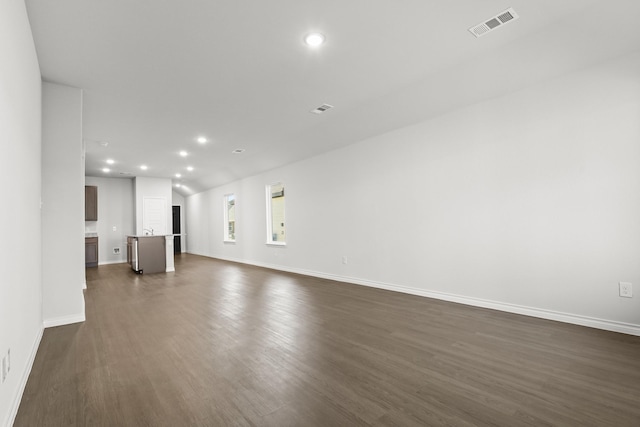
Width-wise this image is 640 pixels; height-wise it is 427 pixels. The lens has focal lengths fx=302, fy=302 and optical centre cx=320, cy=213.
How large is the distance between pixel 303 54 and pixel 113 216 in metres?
9.60

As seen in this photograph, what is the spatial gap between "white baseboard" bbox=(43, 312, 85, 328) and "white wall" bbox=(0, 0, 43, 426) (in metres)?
0.73

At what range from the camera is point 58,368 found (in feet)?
7.72

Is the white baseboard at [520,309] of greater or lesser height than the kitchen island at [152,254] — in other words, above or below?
below

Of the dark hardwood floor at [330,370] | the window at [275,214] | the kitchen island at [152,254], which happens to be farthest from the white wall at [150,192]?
the dark hardwood floor at [330,370]

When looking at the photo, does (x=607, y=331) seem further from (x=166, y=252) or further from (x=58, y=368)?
(x=166, y=252)

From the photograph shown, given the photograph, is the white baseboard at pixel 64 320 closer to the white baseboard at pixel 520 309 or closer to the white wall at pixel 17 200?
the white wall at pixel 17 200

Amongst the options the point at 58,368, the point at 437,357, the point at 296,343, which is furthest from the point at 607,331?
the point at 58,368

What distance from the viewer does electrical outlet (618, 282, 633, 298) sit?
2.86m

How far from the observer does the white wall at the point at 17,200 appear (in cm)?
161

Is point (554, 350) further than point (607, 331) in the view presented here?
No

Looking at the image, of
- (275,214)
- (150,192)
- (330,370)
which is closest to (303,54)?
(330,370)

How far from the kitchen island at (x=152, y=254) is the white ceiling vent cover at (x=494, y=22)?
24.4ft

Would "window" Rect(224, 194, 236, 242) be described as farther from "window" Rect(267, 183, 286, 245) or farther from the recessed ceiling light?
the recessed ceiling light

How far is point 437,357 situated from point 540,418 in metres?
0.82
